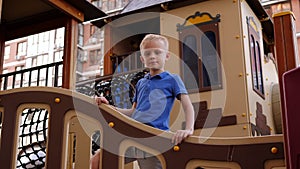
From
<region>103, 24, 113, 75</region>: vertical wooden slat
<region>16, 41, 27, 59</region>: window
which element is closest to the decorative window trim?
<region>103, 24, 113, 75</region>: vertical wooden slat

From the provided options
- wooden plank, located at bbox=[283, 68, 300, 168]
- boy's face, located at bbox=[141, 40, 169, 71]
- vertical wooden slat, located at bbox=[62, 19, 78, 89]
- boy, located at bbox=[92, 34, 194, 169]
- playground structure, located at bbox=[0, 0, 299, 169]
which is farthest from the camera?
vertical wooden slat, located at bbox=[62, 19, 78, 89]

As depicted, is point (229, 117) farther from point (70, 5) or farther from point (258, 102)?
point (70, 5)

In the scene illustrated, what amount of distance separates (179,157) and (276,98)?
12.9ft

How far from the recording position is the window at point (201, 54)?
4.64 m

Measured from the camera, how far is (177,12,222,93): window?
4641 mm

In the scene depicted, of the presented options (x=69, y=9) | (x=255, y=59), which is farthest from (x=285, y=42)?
(x=255, y=59)

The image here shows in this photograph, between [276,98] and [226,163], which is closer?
[226,163]

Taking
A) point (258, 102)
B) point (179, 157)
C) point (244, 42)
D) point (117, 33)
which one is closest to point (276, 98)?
point (258, 102)

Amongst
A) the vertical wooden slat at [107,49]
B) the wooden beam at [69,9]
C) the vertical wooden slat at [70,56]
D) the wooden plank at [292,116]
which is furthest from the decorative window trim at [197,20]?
the wooden plank at [292,116]

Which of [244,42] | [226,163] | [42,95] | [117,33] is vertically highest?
[117,33]

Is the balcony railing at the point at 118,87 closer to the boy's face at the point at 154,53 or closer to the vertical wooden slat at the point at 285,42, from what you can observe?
the boy's face at the point at 154,53

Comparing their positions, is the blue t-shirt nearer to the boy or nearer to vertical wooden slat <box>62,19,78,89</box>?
the boy

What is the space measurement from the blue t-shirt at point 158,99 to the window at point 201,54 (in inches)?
96.8

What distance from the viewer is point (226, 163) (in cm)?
169
